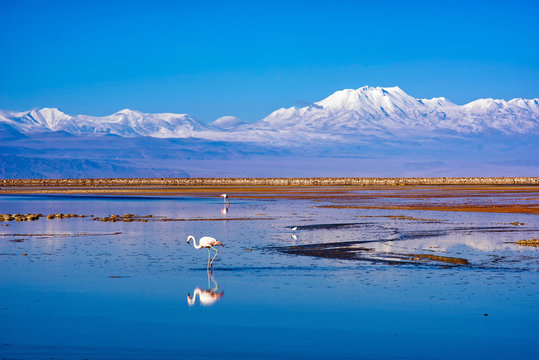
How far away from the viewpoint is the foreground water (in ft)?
33.9

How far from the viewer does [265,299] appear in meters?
13.7

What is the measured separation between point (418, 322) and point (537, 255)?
355 inches

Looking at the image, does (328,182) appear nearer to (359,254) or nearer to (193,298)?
(359,254)

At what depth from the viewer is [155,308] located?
42.4 ft

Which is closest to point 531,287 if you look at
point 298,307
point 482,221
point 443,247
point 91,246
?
point 298,307

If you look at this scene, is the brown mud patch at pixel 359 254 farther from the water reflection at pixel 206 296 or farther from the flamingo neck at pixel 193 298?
the flamingo neck at pixel 193 298

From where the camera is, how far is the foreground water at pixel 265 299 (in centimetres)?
1034

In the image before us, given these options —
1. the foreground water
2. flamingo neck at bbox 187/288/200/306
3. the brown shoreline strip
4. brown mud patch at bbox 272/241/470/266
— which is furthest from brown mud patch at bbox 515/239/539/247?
the brown shoreline strip

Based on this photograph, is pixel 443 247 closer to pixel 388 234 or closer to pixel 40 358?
pixel 388 234

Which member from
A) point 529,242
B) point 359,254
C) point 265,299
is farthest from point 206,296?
point 529,242

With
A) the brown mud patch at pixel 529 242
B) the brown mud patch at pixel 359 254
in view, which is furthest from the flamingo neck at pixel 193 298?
the brown mud patch at pixel 529 242

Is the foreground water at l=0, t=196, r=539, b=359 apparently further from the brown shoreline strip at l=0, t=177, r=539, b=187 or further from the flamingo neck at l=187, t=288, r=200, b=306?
the brown shoreline strip at l=0, t=177, r=539, b=187

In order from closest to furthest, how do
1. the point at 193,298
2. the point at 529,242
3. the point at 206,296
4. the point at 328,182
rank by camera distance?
the point at 193,298 < the point at 206,296 < the point at 529,242 < the point at 328,182

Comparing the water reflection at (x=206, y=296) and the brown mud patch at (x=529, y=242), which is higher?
the brown mud patch at (x=529, y=242)
